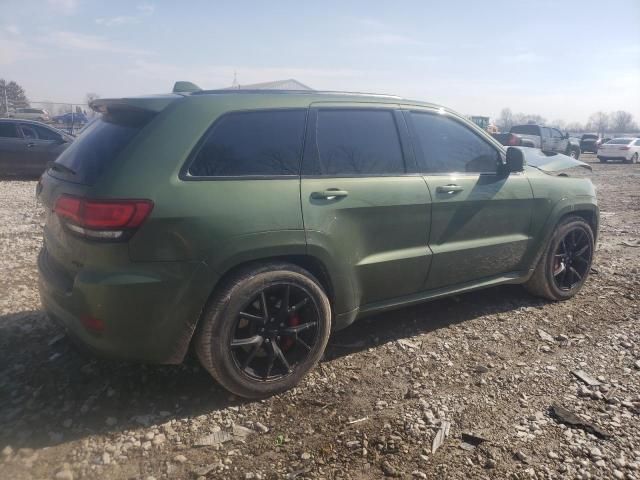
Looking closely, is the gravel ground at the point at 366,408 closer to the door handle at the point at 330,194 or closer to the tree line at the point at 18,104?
the door handle at the point at 330,194

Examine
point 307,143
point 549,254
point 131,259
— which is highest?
point 307,143

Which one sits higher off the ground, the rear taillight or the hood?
the hood

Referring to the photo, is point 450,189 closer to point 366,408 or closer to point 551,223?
point 551,223

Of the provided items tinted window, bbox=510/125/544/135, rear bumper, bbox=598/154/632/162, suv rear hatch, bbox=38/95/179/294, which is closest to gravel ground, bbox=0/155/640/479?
suv rear hatch, bbox=38/95/179/294

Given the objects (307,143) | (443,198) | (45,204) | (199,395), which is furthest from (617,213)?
(45,204)

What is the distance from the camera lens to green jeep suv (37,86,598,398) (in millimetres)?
2549

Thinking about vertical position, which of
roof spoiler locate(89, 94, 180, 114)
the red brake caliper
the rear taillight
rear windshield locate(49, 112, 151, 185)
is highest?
roof spoiler locate(89, 94, 180, 114)

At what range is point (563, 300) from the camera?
4.62 metres

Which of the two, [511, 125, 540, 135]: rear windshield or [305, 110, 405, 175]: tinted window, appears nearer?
[305, 110, 405, 175]: tinted window

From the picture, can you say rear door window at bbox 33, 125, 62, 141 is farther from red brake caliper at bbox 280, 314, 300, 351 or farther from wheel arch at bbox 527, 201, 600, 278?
wheel arch at bbox 527, 201, 600, 278

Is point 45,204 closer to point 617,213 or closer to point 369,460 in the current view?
point 369,460

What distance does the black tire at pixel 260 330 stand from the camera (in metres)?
2.73

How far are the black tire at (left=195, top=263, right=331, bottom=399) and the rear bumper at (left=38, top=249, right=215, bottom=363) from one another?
129 mm

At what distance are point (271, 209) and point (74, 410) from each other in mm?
1598
